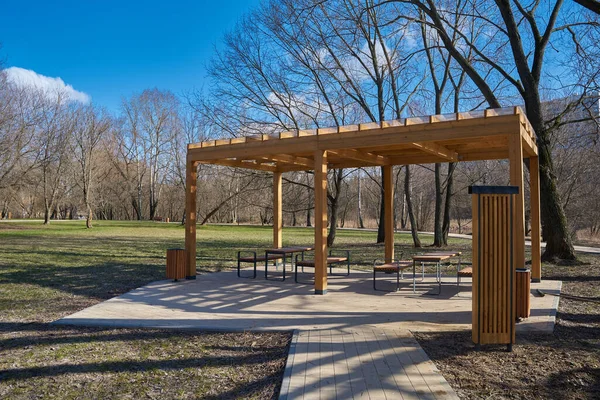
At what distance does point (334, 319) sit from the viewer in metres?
6.12

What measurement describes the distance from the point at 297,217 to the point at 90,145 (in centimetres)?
2632

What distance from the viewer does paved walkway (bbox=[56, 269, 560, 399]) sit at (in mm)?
3789

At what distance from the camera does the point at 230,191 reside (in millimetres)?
41312

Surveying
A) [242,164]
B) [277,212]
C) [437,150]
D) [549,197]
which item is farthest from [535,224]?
[242,164]

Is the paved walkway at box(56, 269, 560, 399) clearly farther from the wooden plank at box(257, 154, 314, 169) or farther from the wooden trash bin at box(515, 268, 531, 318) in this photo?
the wooden plank at box(257, 154, 314, 169)

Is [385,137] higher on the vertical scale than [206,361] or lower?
A: higher

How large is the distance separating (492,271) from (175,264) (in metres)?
6.69

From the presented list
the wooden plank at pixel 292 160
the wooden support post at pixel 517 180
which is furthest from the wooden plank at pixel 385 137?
the wooden plank at pixel 292 160

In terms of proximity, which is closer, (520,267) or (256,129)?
(520,267)

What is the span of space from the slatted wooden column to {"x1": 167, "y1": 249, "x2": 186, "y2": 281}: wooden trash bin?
6460 mm

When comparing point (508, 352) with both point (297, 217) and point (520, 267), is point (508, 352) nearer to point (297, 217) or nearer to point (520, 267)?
point (520, 267)

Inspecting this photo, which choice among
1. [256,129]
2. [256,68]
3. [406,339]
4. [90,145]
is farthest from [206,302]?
[90,145]

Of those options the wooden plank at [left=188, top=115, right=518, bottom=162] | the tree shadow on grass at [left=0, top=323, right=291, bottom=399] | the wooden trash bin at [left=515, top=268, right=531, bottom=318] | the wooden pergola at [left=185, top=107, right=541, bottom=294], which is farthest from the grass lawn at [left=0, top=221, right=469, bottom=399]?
the wooden plank at [left=188, top=115, right=518, bottom=162]

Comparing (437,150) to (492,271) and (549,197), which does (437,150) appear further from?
(549,197)
